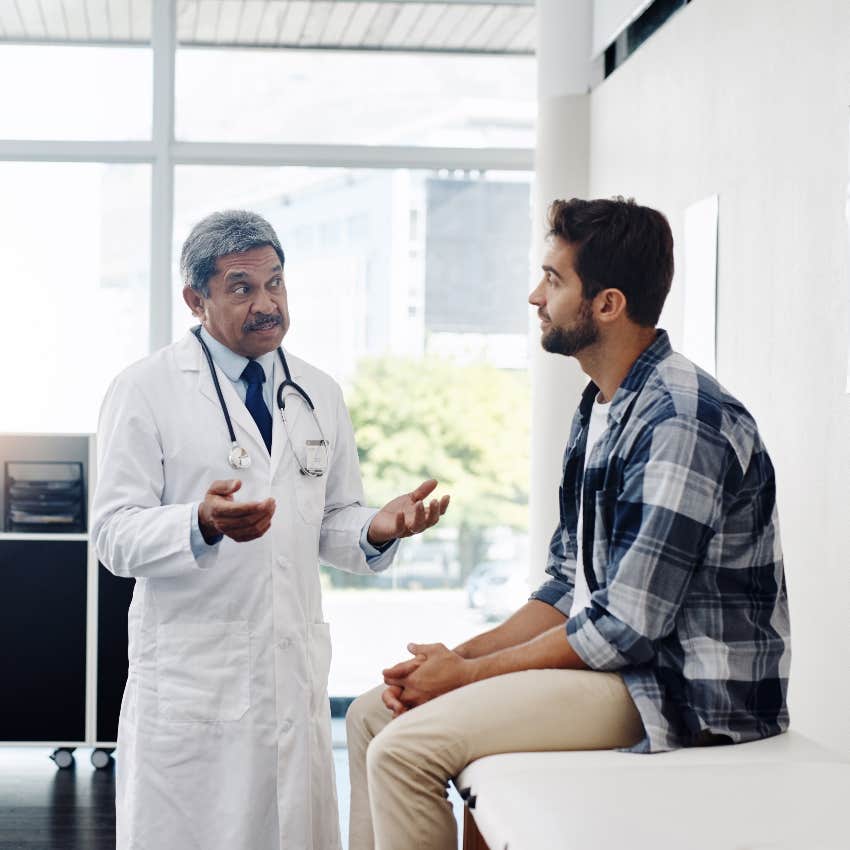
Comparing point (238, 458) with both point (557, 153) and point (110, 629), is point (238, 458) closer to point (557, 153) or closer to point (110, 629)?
point (110, 629)

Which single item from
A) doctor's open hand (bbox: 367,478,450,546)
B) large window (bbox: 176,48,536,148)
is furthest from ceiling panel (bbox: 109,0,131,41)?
doctor's open hand (bbox: 367,478,450,546)

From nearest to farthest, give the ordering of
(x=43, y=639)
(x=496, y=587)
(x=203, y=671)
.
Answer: (x=203, y=671) < (x=43, y=639) < (x=496, y=587)

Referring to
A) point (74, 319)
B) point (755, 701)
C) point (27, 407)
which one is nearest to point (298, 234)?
point (74, 319)

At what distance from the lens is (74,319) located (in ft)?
16.8

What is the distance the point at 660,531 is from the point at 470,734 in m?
0.43

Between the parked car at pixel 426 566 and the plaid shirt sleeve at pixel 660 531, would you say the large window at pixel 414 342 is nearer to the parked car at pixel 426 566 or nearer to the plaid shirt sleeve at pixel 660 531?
the parked car at pixel 426 566

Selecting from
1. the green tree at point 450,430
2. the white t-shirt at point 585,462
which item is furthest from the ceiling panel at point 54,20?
the white t-shirt at point 585,462

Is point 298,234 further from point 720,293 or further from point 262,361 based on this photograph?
point 262,361

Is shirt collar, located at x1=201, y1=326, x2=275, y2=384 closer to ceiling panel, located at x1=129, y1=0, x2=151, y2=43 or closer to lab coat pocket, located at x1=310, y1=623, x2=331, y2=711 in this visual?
lab coat pocket, located at x1=310, y1=623, x2=331, y2=711

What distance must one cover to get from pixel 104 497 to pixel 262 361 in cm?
44

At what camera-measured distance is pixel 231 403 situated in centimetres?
237

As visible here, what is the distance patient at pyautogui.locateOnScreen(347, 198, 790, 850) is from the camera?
5.80 ft

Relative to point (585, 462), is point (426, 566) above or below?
below

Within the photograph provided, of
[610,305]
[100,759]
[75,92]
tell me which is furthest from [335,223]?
[610,305]
